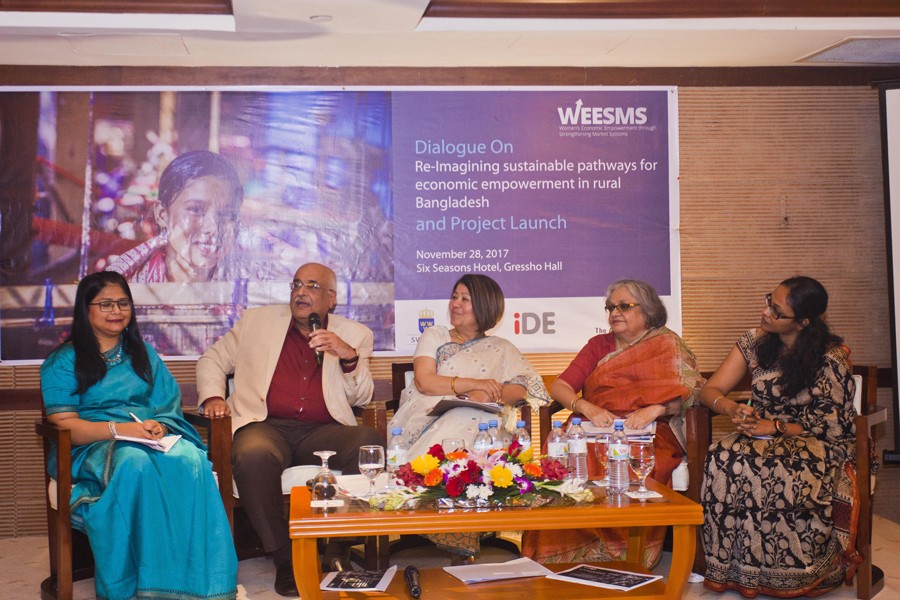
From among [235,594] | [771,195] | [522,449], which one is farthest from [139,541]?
[771,195]

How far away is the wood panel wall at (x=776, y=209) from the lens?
5.70m

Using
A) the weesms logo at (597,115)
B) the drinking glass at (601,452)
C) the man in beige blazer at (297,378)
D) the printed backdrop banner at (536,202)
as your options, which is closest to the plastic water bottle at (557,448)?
the drinking glass at (601,452)

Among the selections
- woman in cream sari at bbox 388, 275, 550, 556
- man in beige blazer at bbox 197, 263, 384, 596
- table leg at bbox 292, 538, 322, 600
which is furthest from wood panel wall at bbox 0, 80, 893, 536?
table leg at bbox 292, 538, 322, 600

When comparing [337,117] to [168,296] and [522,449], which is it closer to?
[168,296]

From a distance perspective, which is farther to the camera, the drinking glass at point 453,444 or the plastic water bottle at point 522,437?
the drinking glass at point 453,444

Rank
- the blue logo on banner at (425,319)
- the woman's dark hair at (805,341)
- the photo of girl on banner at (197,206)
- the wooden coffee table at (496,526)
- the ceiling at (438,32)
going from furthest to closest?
1. the blue logo on banner at (425,319)
2. the photo of girl on banner at (197,206)
3. the ceiling at (438,32)
4. the woman's dark hair at (805,341)
5. the wooden coffee table at (496,526)

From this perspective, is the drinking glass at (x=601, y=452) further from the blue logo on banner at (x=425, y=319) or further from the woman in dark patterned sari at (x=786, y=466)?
the blue logo on banner at (x=425, y=319)

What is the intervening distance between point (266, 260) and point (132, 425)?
1581 millimetres

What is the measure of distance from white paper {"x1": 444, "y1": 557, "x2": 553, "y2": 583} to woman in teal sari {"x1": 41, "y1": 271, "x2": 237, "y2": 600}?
1.04 m

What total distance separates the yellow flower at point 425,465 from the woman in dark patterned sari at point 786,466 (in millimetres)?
1482

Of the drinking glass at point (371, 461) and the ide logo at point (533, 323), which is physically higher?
the ide logo at point (533, 323)

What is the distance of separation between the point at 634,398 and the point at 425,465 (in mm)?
1534

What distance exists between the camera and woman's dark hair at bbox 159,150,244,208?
17.6 ft

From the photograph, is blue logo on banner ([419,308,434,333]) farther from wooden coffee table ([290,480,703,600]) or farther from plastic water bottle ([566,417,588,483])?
wooden coffee table ([290,480,703,600])
